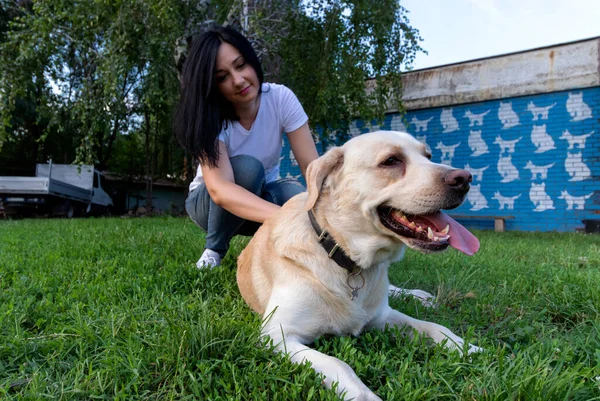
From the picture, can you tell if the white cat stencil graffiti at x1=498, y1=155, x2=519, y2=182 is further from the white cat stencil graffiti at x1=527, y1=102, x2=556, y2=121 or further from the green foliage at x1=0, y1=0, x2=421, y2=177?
the green foliage at x1=0, y1=0, x2=421, y2=177

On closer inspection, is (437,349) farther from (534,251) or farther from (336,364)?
(534,251)

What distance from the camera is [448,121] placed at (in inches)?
458

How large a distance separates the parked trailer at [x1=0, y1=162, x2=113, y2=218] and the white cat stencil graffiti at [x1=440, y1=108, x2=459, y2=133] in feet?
34.0

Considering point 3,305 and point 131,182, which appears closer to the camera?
point 3,305

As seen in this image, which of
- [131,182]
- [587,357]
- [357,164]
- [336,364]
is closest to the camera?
[336,364]

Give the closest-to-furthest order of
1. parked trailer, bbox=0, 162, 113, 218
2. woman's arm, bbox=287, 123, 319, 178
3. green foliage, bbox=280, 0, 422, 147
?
woman's arm, bbox=287, 123, 319, 178 < green foliage, bbox=280, 0, 422, 147 < parked trailer, bbox=0, 162, 113, 218

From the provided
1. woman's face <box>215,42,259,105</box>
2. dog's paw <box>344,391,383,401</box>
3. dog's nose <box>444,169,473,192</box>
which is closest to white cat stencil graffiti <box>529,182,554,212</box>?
woman's face <box>215,42,259,105</box>

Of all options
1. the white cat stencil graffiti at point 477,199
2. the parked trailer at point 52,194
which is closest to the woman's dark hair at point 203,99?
the white cat stencil graffiti at point 477,199

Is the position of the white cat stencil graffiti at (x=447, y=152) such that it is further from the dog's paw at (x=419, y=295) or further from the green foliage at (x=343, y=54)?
the dog's paw at (x=419, y=295)

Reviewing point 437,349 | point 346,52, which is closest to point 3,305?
point 437,349

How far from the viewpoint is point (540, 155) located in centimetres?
1034

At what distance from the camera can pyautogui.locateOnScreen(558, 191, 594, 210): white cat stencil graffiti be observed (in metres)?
9.81

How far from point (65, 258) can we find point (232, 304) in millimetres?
2003

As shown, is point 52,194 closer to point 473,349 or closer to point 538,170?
point 538,170
